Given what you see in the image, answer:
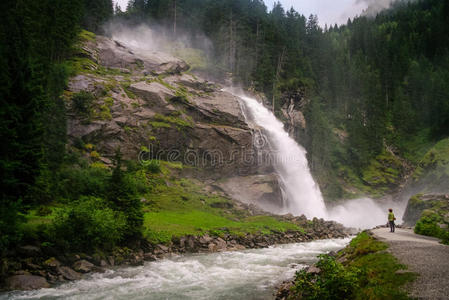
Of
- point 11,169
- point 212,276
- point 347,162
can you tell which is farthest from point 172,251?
point 347,162

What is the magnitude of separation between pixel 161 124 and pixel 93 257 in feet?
99.8

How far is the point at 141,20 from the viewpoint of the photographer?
3669 inches

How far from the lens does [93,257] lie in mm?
17188

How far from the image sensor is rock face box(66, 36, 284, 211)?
39.5 metres

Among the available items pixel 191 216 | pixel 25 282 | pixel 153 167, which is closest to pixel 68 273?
pixel 25 282

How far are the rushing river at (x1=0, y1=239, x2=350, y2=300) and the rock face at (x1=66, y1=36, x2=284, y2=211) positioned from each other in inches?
906

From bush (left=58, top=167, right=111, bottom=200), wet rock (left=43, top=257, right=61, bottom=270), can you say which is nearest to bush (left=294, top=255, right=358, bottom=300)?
wet rock (left=43, top=257, right=61, bottom=270)

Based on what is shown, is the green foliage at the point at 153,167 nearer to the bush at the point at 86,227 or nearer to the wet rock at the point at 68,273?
the bush at the point at 86,227

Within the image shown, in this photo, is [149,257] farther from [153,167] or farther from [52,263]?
[153,167]

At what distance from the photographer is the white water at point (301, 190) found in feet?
173

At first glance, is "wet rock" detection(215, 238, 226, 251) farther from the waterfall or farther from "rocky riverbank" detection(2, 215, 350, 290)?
the waterfall

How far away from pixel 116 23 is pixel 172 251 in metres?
84.2

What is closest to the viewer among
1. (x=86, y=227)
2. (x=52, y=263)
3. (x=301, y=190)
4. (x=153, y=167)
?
(x=52, y=263)

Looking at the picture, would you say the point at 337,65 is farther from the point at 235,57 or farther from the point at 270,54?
the point at 235,57
